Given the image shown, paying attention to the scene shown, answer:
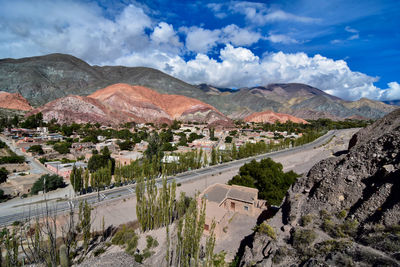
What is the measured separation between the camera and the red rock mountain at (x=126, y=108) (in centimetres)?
9871

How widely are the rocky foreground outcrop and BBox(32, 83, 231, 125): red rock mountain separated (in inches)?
4080

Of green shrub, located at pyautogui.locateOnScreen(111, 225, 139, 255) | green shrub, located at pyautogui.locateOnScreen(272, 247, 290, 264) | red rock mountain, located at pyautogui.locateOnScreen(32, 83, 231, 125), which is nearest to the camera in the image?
green shrub, located at pyautogui.locateOnScreen(272, 247, 290, 264)

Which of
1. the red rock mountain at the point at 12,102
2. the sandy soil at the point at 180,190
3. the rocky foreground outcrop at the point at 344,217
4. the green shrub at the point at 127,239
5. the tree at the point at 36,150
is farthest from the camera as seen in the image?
the red rock mountain at the point at 12,102

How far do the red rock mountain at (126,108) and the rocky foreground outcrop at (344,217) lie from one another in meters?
104

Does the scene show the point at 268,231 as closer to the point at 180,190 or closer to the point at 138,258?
the point at 138,258

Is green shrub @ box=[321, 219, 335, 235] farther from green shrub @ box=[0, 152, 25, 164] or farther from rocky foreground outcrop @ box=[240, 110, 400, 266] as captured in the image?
green shrub @ box=[0, 152, 25, 164]

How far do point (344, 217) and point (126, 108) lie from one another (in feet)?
396

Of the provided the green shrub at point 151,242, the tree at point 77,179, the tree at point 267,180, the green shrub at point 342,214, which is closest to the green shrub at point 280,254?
the green shrub at point 342,214

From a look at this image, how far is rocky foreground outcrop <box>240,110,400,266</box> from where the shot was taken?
20.7 ft

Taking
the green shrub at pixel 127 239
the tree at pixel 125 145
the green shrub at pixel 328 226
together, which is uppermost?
the green shrub at pixel 328 226

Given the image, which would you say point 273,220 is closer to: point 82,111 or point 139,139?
point 139,139

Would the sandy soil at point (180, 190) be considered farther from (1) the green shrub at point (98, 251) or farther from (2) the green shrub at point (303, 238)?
(2) the green shrub at point (303, 238)

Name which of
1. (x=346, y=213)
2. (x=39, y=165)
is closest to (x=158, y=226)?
(x=346, y=213)

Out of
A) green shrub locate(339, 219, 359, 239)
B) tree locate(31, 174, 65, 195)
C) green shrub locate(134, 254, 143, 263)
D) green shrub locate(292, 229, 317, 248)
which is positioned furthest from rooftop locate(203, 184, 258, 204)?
tree locate(31, 174, 65, 195)
